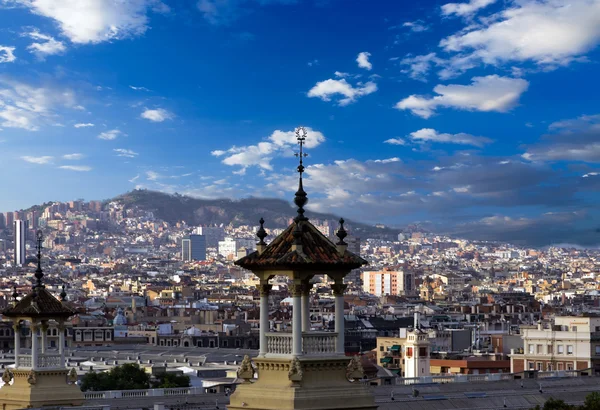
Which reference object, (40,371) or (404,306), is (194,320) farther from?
(40,371)

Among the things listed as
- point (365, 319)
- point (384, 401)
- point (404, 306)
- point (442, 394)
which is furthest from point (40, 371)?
point (404, 306)

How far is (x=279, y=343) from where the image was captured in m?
14.7

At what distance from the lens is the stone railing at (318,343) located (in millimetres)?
14617

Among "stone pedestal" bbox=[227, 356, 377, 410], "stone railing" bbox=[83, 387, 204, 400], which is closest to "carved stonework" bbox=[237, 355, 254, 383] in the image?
"stone pedestal" bbox=[227, 356, 377, 410]

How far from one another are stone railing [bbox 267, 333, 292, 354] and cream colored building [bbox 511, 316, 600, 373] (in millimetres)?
54945

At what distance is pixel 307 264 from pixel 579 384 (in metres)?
27.0

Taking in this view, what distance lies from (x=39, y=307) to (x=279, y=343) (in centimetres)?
759

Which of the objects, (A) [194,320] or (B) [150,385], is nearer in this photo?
(B) [150,385]

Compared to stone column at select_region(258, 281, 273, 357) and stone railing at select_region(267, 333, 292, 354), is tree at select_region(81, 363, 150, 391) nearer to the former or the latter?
stone column at select_region(258, 281, 273, 357)

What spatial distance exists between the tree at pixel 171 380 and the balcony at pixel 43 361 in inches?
1433

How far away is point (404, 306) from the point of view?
7480 inches

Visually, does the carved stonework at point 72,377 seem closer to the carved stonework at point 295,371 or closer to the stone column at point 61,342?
the stone column at point 61,342

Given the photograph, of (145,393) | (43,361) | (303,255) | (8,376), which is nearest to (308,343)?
(303,255)

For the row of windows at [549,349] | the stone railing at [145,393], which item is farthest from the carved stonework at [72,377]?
the row of windows at [549,349]
